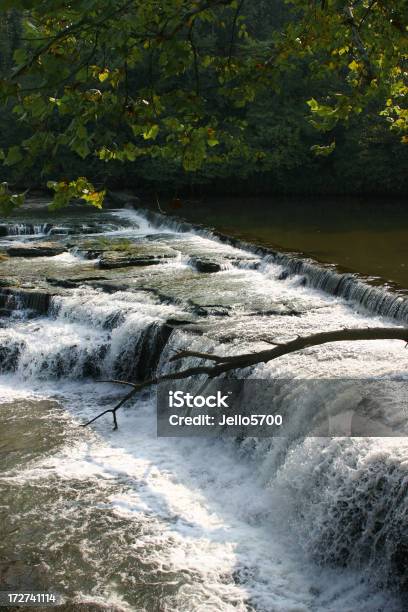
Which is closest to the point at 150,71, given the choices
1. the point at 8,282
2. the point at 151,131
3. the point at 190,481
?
the point at 151,131

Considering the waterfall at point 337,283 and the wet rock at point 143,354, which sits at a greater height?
the waterfall at point 337,283

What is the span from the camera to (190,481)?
8594 millimetres

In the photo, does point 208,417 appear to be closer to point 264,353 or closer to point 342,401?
point 342,401

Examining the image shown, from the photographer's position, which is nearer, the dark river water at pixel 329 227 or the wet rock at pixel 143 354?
the wet rock at pixel 143 354

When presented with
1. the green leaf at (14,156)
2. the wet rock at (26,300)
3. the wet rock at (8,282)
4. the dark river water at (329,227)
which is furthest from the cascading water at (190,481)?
the green leaf at (14,156)

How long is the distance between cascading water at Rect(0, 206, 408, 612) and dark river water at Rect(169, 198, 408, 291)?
131 inches

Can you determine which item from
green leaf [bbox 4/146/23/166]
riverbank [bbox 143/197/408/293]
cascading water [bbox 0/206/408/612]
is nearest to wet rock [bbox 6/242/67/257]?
riverbank [bbox 143/197/408/293]

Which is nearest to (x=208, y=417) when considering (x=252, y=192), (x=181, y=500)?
(x=181, y=500)

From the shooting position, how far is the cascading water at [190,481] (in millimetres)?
6492

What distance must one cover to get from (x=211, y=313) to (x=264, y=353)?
914cm

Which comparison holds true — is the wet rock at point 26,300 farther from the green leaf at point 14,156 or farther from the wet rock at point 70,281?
the green leaf at point 14,156

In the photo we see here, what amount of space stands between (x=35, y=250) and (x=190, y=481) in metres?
11.5

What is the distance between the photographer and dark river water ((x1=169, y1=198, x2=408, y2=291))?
657 inches

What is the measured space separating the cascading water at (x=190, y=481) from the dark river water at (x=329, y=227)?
3326 millimetres
